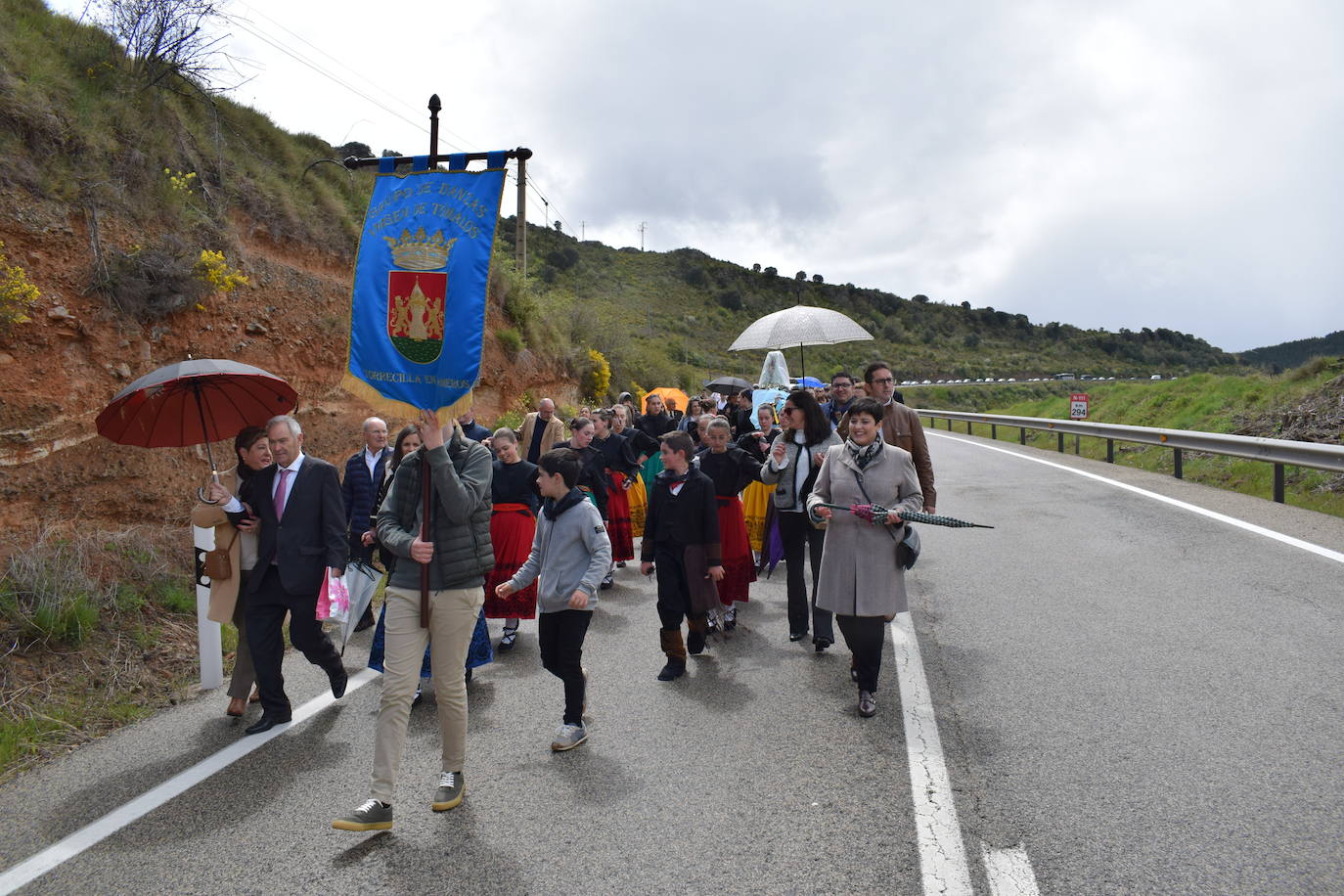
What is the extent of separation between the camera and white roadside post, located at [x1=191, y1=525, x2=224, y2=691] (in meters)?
5.84

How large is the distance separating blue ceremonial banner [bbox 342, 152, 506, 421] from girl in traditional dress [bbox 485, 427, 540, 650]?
2.57m

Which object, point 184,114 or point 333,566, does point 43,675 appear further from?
point 184,114

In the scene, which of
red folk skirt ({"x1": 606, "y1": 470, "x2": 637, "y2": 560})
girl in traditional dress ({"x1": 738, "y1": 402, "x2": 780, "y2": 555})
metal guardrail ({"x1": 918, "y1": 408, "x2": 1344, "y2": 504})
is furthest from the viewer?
metal guardrail ({"x1": 918, "y1": 408, "x2": 1344, "y2": 504})

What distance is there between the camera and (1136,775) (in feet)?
12.9

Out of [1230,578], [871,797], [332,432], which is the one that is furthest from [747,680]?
[332,432]

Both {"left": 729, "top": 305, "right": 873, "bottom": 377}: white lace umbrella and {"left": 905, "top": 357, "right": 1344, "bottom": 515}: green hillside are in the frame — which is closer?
{"left": 729, "top": 305, "right": 873, "bottom": 377}: white lace umbrella

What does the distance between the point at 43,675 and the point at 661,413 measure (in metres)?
8.78

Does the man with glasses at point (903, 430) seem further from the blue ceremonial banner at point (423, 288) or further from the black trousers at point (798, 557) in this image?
the blue ceremonial banner at point (423, 288)

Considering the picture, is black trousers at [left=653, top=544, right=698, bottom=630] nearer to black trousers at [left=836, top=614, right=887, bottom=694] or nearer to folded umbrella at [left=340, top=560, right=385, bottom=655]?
black trousers at [left=836, top=614, right=887, bottom=694]

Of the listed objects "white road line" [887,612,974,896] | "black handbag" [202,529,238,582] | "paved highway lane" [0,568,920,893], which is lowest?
"paved highway lane" [0,568,920,893]

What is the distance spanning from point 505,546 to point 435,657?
2.80m

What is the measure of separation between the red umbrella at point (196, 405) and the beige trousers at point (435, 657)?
6.07 ft

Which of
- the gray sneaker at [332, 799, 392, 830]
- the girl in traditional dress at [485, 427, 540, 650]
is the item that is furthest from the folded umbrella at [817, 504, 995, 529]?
the gray sneaker at [332, 799, 392, 830]

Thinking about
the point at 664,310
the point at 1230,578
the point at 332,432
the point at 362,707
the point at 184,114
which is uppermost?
the point at 664,310
